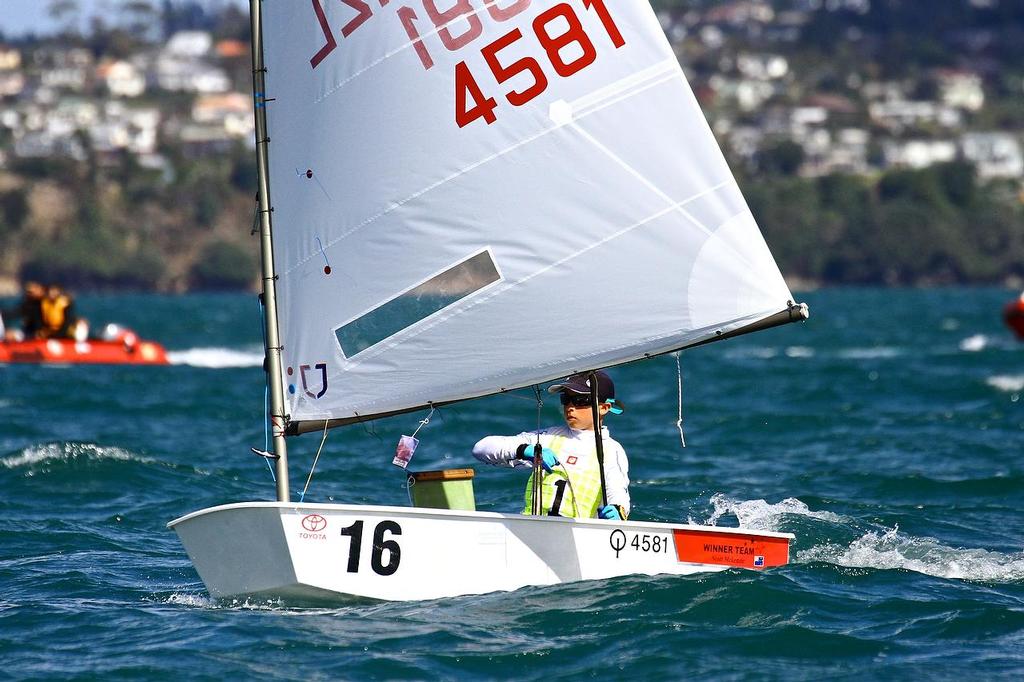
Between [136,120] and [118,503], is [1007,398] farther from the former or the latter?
[136,120]

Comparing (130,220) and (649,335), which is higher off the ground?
(130,220)

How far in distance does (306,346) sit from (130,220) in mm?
106739

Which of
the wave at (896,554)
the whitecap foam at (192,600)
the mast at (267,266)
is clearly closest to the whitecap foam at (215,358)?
the wave at (896,554)

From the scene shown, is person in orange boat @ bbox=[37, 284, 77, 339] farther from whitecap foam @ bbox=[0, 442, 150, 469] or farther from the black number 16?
the black number 16

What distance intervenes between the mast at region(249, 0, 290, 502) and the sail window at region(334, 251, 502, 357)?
0.35 meters

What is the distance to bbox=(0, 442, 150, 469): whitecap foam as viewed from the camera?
47.2 ft

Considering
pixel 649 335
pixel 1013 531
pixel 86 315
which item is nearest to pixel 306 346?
pixel 649 335

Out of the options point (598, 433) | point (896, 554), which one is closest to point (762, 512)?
point (896, 554)

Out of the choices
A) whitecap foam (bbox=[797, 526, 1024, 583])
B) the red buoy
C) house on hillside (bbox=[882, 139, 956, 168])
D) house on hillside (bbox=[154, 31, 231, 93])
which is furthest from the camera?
house on hillside (bbox=[154, 31, 231, 93])

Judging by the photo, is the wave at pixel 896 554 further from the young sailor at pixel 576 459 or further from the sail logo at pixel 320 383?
the sail logo at pixel 320 383

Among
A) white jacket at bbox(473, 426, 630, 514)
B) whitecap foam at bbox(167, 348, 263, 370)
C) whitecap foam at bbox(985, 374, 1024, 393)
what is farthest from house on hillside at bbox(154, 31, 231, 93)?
white jacket at bbox(473, 426, 630, 514)

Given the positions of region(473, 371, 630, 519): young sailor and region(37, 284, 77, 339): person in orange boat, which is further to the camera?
region(37, 284, 77, 339): person in orange boat

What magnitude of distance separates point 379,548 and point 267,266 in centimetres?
157

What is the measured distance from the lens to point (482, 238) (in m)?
8.69
